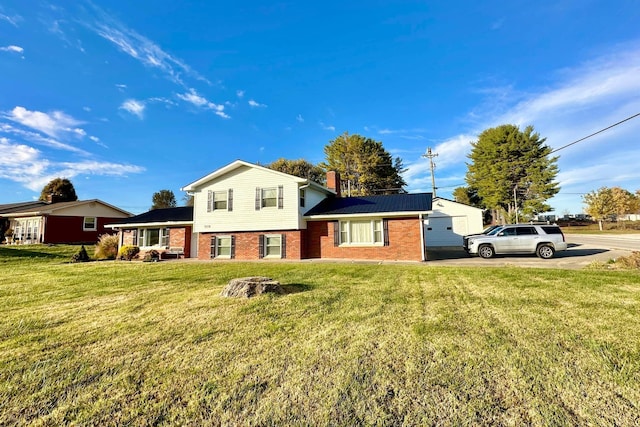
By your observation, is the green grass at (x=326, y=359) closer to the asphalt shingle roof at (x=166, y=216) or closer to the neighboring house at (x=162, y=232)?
the neighboring house at (x=162, y=232)

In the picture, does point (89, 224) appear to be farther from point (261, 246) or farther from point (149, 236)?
point (261, 246)

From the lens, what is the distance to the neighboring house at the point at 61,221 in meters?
25.2

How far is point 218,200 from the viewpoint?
57.8ft

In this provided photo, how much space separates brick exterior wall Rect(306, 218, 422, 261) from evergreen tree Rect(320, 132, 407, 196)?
73.7 ft

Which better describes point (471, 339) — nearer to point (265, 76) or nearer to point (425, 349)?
point (425, 349)

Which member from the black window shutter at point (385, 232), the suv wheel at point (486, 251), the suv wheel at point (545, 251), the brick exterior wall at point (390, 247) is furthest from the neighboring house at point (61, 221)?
the suv wheel at point (545, 251)

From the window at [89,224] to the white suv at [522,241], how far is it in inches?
1345

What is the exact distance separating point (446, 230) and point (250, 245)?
1669 cm

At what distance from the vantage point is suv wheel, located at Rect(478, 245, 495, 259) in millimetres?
14414

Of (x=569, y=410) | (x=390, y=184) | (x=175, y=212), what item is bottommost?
(x=569, y=410)

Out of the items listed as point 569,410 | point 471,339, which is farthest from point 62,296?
point 569,410

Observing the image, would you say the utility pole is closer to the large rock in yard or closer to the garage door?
the garage door

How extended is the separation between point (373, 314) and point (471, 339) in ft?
5.55

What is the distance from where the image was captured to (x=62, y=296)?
706cm
